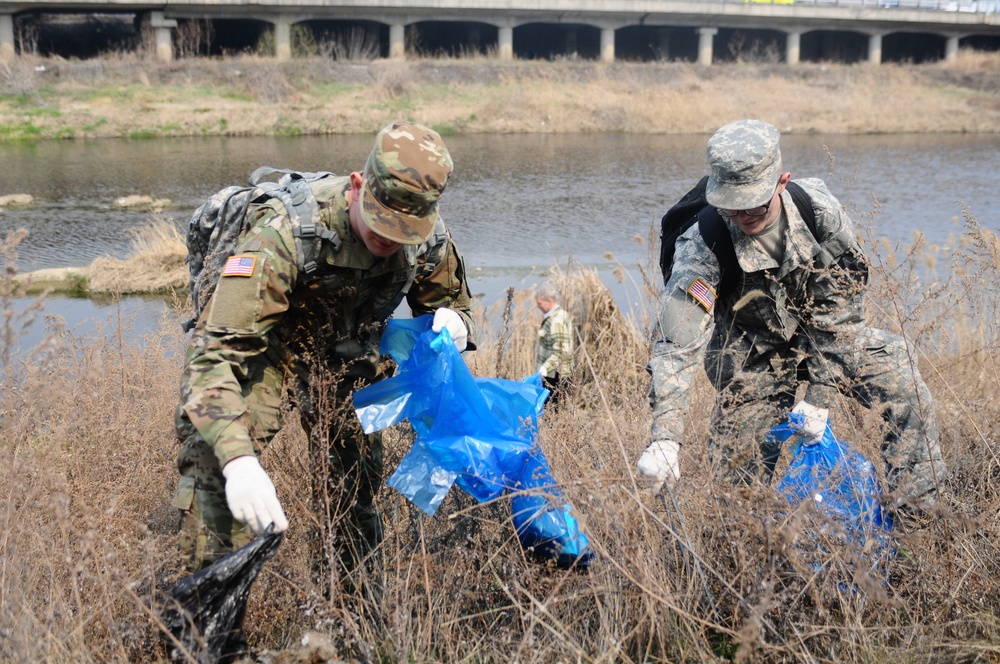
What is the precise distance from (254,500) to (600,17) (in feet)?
112

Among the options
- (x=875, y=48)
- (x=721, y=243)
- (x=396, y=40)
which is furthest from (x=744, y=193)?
(x=875, y=48)

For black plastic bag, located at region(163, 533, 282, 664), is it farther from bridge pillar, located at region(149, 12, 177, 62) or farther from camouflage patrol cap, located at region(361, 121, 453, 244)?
bridge pillar, located at region(149, 12, 177, 62)

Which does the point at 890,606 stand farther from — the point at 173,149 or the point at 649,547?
the point at 173,149

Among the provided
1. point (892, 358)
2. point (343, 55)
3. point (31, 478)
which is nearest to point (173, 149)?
point (343, 55)

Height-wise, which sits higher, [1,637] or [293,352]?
[293,352]

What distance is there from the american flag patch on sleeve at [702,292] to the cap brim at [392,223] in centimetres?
90

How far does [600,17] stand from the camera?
33781mm

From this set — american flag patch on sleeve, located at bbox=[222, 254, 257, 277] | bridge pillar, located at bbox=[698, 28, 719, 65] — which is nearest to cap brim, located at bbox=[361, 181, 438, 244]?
american flag patch on sleeve, located at bbox=[222, 254, 257, 277]

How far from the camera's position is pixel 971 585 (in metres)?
2.39

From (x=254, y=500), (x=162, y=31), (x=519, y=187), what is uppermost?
(x=162, y=31)

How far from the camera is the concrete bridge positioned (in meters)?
28.8

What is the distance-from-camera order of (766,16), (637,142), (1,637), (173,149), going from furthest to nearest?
(766,16) → (637,142) → (173,149) → (1,637)

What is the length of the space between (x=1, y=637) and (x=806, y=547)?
198 cm

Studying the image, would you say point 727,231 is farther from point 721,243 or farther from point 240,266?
point 240,266
